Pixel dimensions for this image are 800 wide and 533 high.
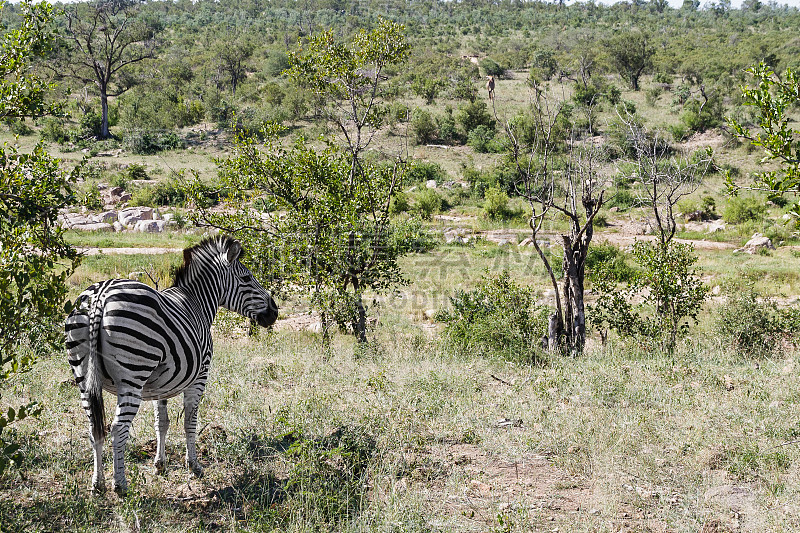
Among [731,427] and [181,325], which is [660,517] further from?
[181,325]

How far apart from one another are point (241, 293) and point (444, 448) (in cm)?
257

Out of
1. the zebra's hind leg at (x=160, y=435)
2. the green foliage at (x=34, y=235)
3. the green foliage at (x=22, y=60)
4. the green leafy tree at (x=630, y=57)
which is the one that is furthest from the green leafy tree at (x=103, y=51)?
the zebra's hind leg at (x=160, y=435)

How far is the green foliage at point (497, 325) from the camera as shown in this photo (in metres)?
9.72

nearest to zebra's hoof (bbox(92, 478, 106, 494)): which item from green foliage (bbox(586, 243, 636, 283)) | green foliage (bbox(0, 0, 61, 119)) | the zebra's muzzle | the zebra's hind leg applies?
the zebra's hind leg

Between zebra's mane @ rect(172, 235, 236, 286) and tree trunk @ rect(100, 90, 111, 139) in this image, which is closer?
zebra's mane @ rect(172, 235, 236, 286)

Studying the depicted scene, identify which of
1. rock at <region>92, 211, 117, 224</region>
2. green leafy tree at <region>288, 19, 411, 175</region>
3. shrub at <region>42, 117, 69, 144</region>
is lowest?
rock at <region>92, 211, 117, 224</region>

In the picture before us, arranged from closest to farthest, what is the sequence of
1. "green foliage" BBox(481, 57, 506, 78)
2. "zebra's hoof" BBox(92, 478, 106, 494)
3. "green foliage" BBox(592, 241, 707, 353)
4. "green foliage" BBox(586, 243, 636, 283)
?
1. "zebra's hoof" BBox(92, 478, 106, 494)
2. "green foliage" BBox(592, 241, 707, 353)
3. "green foliage" BBox(586, 243, 636, 283)
4. "green foliage" BBox(481, 57, 506, 78)

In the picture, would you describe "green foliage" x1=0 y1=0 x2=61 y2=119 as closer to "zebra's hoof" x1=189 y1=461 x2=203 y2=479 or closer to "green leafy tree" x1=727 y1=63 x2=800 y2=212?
"zebra's hoof" x1=189 y1=461 x2=203 y2=479

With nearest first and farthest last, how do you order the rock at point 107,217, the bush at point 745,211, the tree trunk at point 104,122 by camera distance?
the rock at point 107,217, the bush at point 745,211, the tree trunk at point 104,122

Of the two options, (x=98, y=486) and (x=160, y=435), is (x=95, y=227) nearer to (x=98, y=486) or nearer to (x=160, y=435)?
(x=160, y=435)

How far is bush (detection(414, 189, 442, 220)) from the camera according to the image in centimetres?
2903

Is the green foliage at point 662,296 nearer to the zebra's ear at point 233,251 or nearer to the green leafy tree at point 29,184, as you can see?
the zebra's ear at point 233,251

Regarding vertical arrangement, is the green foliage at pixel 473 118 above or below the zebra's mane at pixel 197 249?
above

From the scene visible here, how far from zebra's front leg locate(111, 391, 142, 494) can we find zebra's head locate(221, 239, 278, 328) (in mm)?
1761
